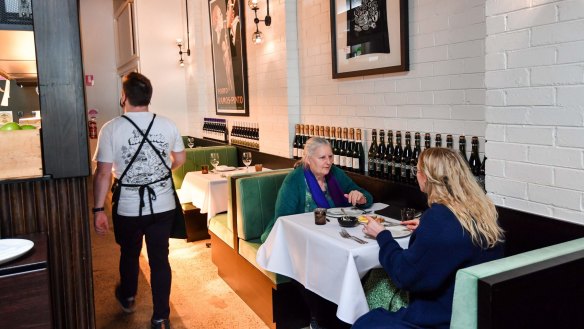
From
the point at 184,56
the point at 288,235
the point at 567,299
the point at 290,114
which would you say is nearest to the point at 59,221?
the point at 288,235

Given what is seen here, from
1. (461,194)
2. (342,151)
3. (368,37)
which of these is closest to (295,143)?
A: (342,151)

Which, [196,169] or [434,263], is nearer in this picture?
[434,263]

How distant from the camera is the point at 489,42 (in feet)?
7.70

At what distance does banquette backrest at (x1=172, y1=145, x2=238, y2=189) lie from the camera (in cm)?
561

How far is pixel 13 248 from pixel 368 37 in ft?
8.81

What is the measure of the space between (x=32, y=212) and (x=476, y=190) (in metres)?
1.95

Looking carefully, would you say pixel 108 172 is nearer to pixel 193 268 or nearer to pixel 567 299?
pixel 193 268

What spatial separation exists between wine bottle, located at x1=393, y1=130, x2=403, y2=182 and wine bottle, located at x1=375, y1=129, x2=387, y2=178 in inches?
3.5

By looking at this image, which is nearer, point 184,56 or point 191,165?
point 191,165

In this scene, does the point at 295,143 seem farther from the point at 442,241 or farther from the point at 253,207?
the point at 442,241

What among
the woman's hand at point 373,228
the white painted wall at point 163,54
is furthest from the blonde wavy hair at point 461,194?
the white painted wall at point 163,54

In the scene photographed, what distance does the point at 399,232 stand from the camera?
2447 mm

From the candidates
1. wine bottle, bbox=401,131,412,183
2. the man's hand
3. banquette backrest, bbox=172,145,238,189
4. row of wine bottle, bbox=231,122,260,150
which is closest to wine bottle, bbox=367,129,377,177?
wine bottle, bbox=401,131,412,183

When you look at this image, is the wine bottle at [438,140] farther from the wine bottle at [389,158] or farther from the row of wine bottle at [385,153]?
the wine bottle at [389,158]
